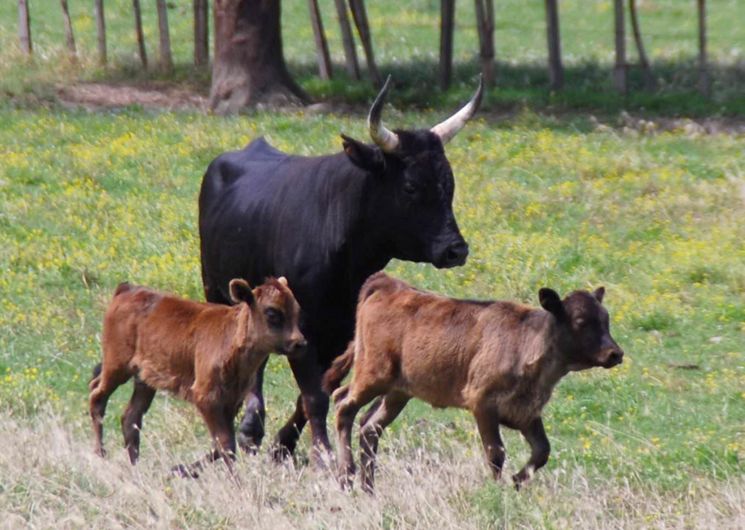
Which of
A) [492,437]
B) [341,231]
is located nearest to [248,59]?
[341,231]

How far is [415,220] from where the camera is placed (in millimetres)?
9586

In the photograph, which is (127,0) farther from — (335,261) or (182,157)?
(335,261)

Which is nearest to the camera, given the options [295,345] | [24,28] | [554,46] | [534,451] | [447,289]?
[534,451]

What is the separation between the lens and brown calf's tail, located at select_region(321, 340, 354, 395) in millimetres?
9436

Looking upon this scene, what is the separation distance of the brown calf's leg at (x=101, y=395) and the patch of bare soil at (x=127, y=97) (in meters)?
13.0

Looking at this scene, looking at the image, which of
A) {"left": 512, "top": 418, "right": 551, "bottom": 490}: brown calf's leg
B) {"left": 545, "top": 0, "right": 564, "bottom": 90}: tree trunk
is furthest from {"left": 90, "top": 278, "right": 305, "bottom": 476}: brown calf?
{"left": 545, "top": 0, "right": 564, "bottom": 90}: tree trunk

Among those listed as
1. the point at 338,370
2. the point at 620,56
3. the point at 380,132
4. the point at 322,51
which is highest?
the point at 380,132

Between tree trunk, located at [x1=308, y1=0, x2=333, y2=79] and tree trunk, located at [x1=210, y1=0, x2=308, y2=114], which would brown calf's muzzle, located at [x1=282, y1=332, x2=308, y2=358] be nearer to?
tree trunk, located at [x1=210, y1=0, x2=308, y2=114]

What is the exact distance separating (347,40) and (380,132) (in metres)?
14.7

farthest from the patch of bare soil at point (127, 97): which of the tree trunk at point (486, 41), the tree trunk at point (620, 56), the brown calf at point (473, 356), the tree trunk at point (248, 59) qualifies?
the brown calf at point (473, 356)

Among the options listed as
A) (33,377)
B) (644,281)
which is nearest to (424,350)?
(33,377)

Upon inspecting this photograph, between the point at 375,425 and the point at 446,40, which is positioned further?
the point at 446,40

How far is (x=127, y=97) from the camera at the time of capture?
23.2 m

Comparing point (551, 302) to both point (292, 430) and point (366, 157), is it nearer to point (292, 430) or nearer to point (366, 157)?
point (366, 157)
